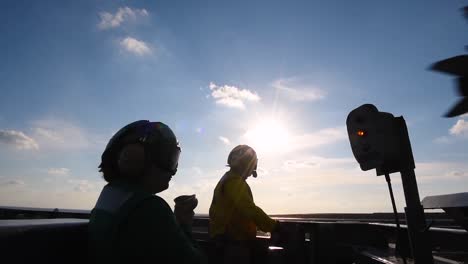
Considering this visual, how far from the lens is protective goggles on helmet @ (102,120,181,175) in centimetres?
179

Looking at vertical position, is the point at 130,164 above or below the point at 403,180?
below

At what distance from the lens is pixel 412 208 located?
3.49 metres

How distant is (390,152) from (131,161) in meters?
2.99

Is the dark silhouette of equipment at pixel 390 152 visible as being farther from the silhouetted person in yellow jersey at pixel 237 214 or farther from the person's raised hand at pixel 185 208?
the person's raised hand at pixel 185 208

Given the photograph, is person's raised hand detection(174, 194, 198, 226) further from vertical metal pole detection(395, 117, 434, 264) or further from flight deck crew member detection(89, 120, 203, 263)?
vertical metal pole detection(395, 117, 434, 264)

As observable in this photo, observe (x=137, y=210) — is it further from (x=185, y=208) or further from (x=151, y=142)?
(x=185, y=208)

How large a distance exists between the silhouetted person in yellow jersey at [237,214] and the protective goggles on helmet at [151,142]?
208 cm

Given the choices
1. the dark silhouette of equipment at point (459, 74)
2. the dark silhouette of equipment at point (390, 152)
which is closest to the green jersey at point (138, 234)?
the dark silhouette of equipment at point (459, 74)

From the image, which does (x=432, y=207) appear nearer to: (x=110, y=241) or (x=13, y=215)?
(x=110, y=241)

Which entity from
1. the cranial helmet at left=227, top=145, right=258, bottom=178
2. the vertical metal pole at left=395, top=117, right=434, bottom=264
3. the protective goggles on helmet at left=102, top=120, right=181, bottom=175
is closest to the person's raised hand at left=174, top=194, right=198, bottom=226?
the protective goggles on helmet at left=102, top=120, right=181, bottom=175

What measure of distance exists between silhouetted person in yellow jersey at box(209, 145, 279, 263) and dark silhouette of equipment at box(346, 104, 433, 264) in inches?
54.6

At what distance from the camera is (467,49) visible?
2.56 m

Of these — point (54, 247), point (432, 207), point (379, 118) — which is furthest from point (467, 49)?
point (54, 247)

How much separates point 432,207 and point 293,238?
2.73 meters
